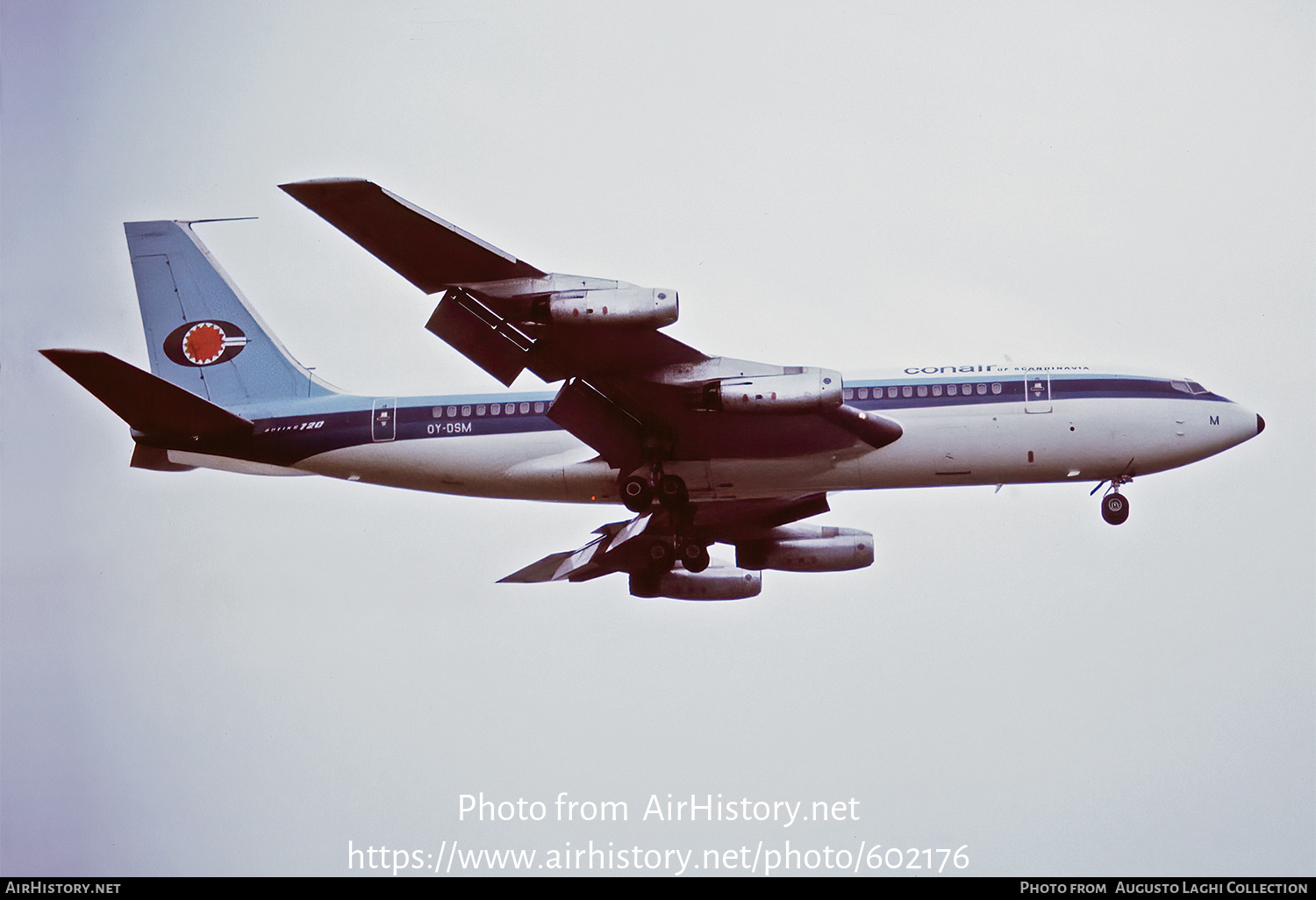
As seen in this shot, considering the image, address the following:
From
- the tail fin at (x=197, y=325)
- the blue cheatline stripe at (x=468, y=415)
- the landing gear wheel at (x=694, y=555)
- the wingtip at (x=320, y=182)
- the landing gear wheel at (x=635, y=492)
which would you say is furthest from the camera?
the tail fin at (x=197, y=325)

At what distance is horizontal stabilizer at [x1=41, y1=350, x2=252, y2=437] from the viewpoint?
24330 millimetres

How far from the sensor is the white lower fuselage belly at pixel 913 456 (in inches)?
1023

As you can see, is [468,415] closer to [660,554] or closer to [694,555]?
[660,554]

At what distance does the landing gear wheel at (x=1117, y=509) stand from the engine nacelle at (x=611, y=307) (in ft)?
33.4

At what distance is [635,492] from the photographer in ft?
88.3

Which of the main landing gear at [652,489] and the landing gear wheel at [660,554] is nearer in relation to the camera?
the main landing gear at [652,489]

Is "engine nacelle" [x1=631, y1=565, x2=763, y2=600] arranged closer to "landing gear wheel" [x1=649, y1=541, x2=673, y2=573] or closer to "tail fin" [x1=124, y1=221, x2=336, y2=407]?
"landing gear wheel" [x1=649, y1=541, x2=673, y2=573]

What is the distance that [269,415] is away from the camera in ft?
93.3

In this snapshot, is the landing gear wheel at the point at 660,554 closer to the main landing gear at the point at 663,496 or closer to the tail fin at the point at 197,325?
the main landing gear at the point at 663,496

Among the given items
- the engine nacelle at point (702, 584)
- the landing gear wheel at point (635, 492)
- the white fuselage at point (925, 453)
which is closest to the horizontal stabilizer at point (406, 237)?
the white fuselage at point (925, 453)

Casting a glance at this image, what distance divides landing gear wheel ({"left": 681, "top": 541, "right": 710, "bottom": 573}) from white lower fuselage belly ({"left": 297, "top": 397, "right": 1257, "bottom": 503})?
1.85 meters

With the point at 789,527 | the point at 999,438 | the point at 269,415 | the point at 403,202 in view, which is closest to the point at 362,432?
the point at 269,415

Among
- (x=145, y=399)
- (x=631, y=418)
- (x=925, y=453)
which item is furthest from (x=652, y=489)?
(x=145, y=399)
